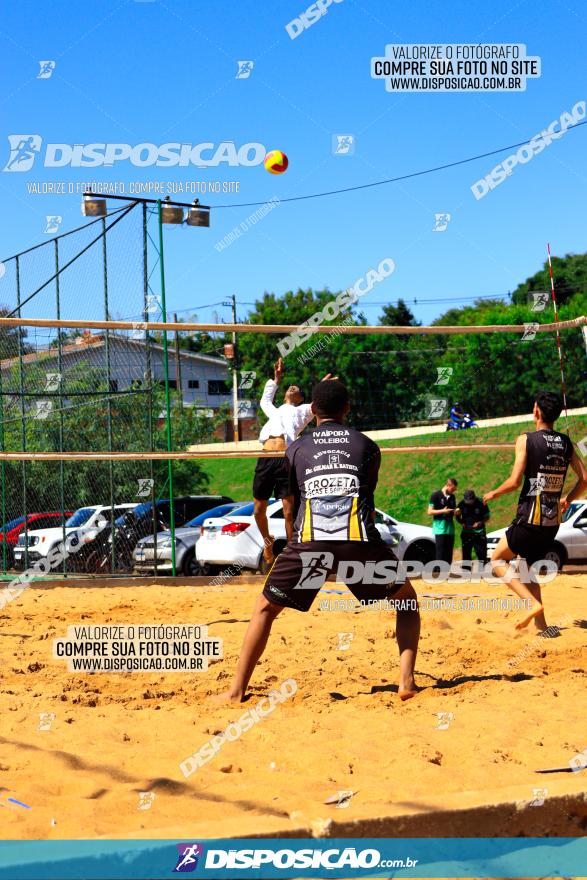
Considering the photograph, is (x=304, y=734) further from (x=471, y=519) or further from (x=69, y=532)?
(x=471, y=519)

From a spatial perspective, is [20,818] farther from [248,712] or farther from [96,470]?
[96,470]

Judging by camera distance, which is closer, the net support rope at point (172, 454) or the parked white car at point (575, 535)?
the net support rope at point (172, 454)

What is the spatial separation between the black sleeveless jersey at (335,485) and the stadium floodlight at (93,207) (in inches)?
334

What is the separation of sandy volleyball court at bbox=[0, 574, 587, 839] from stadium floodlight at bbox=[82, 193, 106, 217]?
695 cm

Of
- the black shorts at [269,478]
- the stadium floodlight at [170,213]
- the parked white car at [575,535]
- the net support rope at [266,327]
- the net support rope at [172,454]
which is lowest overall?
the parked white car at [575,535]

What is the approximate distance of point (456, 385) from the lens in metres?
11.8

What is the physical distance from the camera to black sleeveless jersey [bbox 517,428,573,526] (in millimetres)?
7066

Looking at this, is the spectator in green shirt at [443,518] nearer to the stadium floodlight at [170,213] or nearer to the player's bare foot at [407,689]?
the stadium floodlight at [170,213]

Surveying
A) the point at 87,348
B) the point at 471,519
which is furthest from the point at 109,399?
the point at 471,519

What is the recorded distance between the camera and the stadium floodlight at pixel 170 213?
12.5m

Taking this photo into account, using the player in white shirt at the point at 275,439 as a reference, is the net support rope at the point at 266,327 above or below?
above

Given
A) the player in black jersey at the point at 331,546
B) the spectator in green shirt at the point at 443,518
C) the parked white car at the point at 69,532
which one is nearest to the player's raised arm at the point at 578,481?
the player in black jersey at the point at 331,546

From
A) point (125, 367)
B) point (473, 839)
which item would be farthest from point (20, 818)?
point (125, 367)

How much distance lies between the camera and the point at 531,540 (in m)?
7.06
